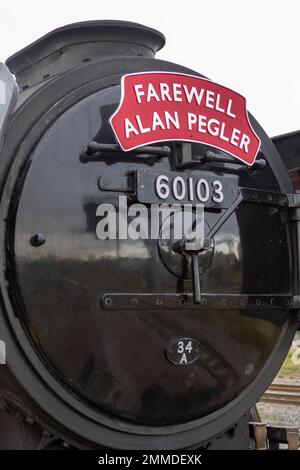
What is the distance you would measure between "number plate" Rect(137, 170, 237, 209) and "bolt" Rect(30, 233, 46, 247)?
389 millimetres

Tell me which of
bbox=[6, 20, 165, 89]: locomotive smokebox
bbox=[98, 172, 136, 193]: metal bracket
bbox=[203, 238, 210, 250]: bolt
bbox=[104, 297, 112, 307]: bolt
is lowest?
bbox=[104, 297, 112, 307]: bolt

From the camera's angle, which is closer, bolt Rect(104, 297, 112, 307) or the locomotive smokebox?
bolt Rect(104, 297, 112, 307)

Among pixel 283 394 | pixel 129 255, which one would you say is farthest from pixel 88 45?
pixel 283 394

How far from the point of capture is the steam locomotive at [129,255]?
2.34 m

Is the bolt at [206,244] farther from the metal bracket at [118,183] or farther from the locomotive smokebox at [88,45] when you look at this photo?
the locomotive smokebox at [88,45]

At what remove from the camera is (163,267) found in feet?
8.35

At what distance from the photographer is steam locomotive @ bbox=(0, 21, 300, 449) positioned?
234cm
